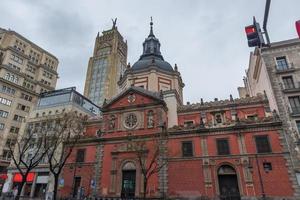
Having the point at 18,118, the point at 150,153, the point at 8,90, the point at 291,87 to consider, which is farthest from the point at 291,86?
the point at 8,90

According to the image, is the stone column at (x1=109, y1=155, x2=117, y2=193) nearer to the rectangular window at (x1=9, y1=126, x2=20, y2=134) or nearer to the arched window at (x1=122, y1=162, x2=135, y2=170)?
the arched window at (x1=122, y1=162, x2=135, y2=170)

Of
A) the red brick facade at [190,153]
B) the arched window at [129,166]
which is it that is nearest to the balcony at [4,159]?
the red brick facade at [190,153]

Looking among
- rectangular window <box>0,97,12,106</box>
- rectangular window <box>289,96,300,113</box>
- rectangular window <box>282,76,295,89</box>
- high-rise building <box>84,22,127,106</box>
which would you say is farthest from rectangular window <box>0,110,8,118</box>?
rectangular window <box>289,96,300,113</box>

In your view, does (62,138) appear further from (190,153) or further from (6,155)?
(6,155)

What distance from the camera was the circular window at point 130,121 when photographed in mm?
36503

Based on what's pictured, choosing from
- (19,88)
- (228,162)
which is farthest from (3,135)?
(228,162)

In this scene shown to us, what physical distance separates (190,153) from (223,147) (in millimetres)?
4485

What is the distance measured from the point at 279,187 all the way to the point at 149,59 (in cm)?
3398

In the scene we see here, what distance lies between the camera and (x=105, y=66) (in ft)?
341

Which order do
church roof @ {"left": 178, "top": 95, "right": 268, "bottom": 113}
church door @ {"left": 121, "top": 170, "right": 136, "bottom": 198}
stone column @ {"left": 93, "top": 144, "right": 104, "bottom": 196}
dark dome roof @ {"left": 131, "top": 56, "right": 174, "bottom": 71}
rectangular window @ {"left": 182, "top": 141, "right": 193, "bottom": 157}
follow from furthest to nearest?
1. dark dome roof @ {"left": 131, "top": 56, "right": 174, "bottom": 71}
2. church roof @ {"left": 178, "top": 95, "right": 268, "bottom": 113}
3. stone column @ {"left": 93, "top": 144, "right": 104, "bottom": 196}
4. church door @ {"left": 121, "top": 170, "right": 136, "bottom": 198}
5. rectangular window @ {"left": 182, "top": 141, "right": 193, "bottom": 157}

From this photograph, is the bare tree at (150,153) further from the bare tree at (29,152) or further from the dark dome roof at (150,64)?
the dark dome roof at (150,64)

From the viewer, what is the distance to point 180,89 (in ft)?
161

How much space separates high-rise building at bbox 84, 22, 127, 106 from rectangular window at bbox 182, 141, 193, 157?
65659 millimetres

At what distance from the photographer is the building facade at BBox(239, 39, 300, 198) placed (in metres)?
28.5
